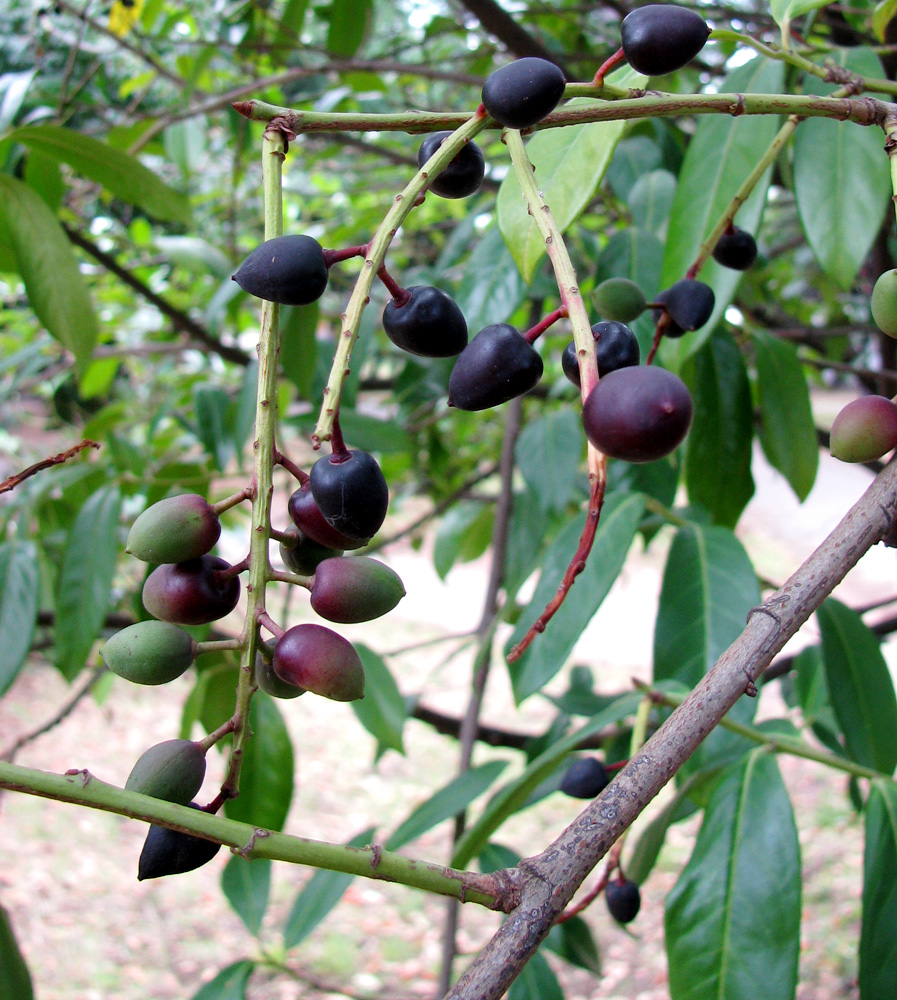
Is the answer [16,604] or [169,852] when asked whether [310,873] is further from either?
[169,852]

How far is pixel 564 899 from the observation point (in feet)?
1.14

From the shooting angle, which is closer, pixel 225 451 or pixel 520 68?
pixel 520 68

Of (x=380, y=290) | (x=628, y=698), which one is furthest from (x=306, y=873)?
(x=628, y=698)

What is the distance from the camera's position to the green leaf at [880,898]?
0.71m

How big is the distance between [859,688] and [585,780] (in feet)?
1.42

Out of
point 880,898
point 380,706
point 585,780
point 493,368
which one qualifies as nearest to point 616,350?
point 493,368

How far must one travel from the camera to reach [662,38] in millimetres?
469

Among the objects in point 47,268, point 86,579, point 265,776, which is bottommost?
point 265,776

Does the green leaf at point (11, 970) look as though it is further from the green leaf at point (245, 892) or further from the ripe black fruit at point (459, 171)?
the ripe black fruit at point (459, 171)

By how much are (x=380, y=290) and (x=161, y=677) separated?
222cm

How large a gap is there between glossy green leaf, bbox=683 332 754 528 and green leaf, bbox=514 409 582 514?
0.93 feet

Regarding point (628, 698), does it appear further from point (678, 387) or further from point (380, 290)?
point (380, 290)

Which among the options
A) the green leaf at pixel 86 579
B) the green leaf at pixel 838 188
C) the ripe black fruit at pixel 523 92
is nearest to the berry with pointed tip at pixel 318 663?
the ripe black fruit at pixel 523 92

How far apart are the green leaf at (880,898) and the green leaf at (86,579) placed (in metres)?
1.05
